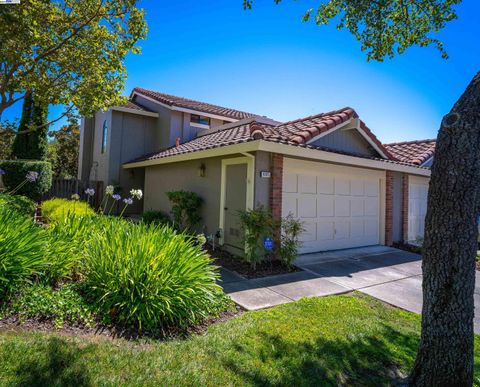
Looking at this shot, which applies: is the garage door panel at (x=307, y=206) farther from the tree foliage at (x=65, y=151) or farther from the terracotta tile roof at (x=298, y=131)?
the tree foliage at (x=65, y=151)

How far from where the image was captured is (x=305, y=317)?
445 cm

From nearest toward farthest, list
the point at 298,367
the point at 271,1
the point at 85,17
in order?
the point at 298,367, the point at 271,1, the point at 85,17

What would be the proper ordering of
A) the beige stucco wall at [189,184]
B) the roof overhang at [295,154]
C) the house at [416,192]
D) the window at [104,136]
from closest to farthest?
the roof overhang at [295,154] → the beige stucco wall at [189,184] → the house at [416,192] → the window at [104,136]

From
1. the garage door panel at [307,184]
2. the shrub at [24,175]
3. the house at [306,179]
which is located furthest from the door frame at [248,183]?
the shrub at [24,175]

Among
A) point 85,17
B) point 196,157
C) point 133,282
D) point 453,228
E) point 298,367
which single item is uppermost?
point 85,17

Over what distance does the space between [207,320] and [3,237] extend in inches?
113

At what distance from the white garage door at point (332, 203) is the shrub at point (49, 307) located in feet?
18.7

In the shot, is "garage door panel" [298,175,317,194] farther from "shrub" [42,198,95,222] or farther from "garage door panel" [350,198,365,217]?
"shrub" [42,198,95,222]

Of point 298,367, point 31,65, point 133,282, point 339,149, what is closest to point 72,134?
point 31,65

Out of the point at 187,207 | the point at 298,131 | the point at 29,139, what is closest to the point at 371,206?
the point at 298,131

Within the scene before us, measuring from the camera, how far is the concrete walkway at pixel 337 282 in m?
5.42

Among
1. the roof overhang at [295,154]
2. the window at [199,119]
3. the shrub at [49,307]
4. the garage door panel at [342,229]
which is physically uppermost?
the window at [199,119]

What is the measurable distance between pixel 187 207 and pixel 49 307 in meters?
6.20

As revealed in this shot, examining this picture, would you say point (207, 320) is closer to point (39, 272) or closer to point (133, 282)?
point (133, 282)
